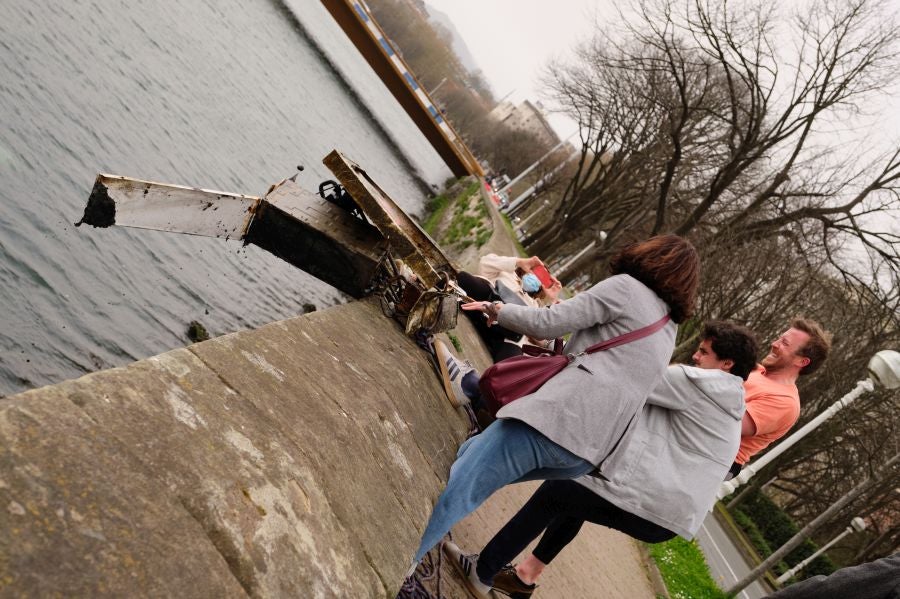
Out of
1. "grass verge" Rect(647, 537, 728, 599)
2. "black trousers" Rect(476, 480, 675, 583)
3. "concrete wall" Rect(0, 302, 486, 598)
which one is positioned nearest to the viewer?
"concrete wall" Rect(0, 302, 486, 598)

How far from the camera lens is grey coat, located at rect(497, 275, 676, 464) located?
287cm

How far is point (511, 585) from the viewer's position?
364cm

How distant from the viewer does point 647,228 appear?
85.9 ft

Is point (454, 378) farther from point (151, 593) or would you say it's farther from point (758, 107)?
point (758, 107)

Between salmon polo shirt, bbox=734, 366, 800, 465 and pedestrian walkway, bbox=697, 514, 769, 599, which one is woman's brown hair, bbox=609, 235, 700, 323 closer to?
salmon polo shirt, bbox=734, 366, 800, 465

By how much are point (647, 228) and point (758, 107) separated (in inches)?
416

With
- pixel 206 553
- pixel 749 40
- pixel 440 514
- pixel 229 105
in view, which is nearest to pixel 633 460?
pixel 440 514

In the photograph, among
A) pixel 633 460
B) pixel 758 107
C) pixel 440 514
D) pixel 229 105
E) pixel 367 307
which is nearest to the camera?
pixel 440 514

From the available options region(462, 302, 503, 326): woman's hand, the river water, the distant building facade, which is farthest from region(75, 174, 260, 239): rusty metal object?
the distant building facade

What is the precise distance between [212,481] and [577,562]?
504 cm

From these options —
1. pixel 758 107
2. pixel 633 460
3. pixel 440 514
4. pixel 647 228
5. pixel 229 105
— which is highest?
pixel 758 107

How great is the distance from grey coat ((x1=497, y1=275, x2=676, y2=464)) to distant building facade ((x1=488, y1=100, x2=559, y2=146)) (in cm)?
7319

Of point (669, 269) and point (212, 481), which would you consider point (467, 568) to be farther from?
point (212, 481)

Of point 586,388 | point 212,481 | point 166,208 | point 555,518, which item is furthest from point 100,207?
point 555,518
